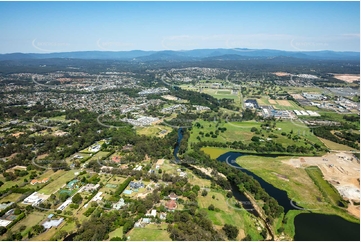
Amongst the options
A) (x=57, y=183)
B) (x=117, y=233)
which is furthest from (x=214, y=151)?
(x=57, y=183)

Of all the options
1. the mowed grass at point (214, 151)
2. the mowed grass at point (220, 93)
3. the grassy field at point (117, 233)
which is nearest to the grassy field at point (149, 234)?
the grassy field at point (117, 233)

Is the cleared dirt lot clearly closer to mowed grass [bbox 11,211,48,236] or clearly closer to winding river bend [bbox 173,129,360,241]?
winding river bend [bbox 173,129,360,241]

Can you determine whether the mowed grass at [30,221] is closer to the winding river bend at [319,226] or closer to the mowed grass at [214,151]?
the winding river bend at [319,226]

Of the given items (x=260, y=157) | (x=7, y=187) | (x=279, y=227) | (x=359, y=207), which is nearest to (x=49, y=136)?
(x=7, y=187)

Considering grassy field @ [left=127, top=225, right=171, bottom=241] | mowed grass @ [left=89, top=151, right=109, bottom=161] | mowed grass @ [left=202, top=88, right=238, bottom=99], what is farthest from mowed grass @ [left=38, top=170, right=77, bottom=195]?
mowed grass @ [left=202, top=88, right=238, bottom=99]

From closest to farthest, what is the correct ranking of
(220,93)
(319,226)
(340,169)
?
(319,226) → (340,169) → (220,93)

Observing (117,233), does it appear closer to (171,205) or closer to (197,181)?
(171,205)
